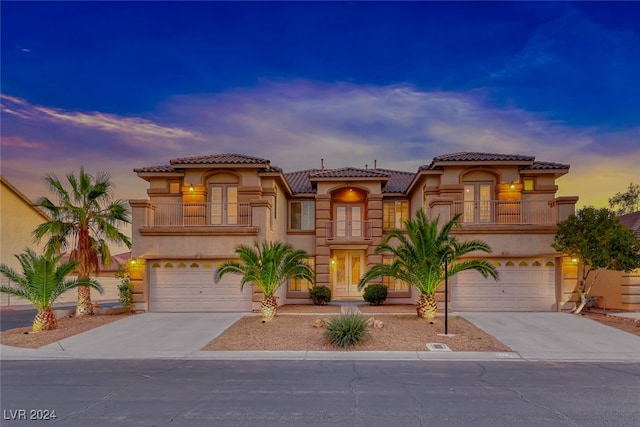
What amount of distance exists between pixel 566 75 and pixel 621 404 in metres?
17.5

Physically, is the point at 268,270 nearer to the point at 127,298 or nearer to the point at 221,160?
the point at 221,160

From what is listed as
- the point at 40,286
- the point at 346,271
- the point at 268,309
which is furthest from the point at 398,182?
the point at 40,286

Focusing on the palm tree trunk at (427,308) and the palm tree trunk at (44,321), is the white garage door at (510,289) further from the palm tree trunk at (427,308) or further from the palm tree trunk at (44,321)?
the palm tree trunk at (44,321)

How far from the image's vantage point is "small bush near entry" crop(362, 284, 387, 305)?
847 inches

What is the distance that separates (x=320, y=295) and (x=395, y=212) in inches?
257

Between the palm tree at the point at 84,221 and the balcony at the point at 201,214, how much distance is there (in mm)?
1794

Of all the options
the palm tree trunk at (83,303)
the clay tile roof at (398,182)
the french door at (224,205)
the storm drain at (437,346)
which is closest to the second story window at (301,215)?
the french door at (224,205)

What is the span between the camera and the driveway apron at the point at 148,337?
12.3m

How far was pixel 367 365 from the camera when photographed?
34.8 feet

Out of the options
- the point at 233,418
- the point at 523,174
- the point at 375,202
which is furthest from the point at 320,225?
the point at 233,418

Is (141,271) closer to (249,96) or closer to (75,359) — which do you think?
(75,359)

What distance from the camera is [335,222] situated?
78.8 ft

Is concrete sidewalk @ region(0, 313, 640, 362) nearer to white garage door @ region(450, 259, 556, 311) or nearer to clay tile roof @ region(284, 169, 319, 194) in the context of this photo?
white garage door @ region(450, 259, 556, 311)

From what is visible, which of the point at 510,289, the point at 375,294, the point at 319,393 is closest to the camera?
the point at 319,393
